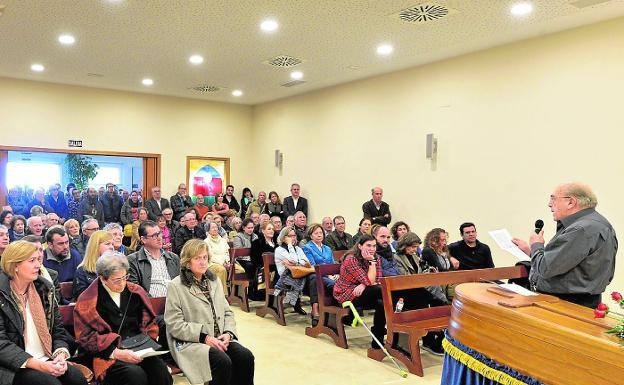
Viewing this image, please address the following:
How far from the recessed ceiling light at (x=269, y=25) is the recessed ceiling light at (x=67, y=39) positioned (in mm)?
2727

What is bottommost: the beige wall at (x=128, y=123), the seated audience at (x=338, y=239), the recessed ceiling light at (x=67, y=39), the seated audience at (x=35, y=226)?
the seated audience at (x=338, y=239)

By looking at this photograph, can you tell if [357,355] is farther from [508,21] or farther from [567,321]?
[508,21]

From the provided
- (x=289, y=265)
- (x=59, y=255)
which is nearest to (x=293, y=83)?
(x=289, y=265)

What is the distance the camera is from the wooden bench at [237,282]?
274 inches

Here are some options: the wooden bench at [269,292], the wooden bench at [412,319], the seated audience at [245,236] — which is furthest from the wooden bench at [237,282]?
the wooden bench at [412,319]

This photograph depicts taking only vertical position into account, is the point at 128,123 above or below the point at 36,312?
above

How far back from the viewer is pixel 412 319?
4.84m

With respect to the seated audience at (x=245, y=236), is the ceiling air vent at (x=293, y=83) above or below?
above

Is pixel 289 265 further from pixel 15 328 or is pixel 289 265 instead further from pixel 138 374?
pixel 15 328

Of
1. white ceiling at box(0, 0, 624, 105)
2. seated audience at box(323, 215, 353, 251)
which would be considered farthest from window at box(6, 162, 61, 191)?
seated audience at box(323, 215, 353, 251)

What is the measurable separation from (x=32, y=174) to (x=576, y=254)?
39.7 feet

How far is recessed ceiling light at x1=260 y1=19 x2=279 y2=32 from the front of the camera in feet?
22.8

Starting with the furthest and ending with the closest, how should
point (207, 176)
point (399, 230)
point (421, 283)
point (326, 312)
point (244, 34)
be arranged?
Result: point (207, 176) < point (244, 34) < point (399, 230) < point (326, 312) < point (421, 283)

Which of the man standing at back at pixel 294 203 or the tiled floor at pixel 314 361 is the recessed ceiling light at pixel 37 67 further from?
the tiled floor at pixel 314 361
